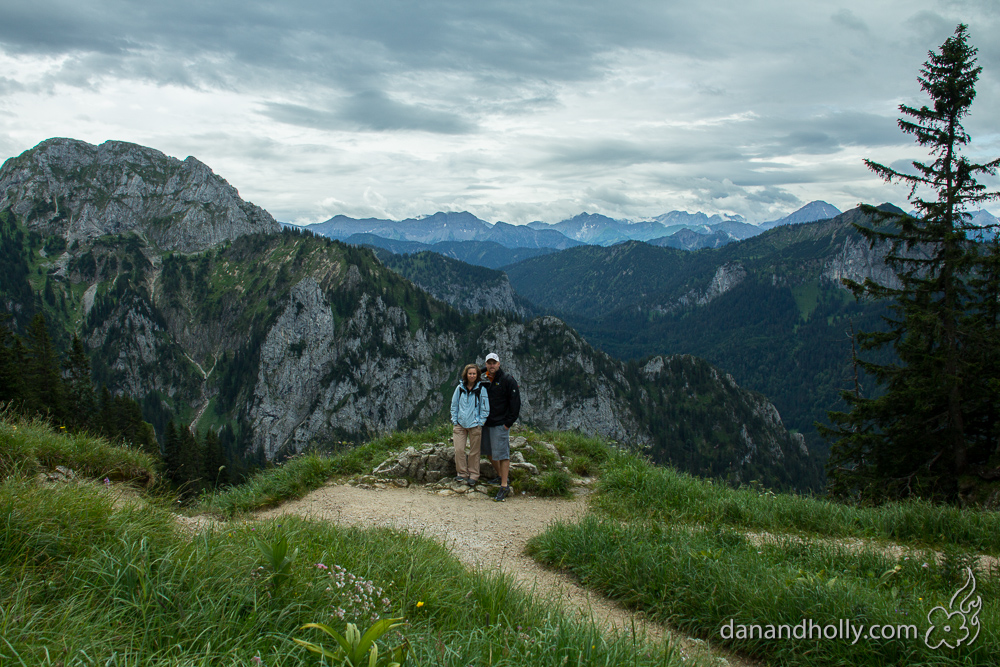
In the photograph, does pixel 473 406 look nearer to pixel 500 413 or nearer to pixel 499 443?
pixel 500 413

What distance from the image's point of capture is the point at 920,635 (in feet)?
13.4

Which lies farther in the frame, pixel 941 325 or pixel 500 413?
pixel 941 325

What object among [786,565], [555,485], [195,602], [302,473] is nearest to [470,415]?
[555,485]

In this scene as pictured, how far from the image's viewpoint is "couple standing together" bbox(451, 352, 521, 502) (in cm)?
1088

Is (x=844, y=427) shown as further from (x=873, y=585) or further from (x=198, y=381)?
(x=198, y=381)

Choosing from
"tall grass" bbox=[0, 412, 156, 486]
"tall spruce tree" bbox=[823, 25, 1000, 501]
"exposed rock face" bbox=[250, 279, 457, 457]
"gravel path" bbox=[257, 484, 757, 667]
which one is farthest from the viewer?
"exposed rock face" bbox=[250, 279, 457, 457]

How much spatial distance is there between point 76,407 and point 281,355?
6049 inches

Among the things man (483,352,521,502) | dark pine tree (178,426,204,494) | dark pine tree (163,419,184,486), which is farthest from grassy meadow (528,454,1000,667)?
dark pine tree (163,419,184,486)

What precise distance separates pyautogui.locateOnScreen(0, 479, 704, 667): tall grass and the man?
A: 5.65m

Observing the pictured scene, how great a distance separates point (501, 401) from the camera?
36.0 feet

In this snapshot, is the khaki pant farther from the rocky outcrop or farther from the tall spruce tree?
the tall spruce tree

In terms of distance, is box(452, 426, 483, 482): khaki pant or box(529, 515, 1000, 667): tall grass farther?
box(452, 426, 483, 482): khaki pant

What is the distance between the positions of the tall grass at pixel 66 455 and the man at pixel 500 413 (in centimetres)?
670

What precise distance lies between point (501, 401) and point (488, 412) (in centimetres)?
39
